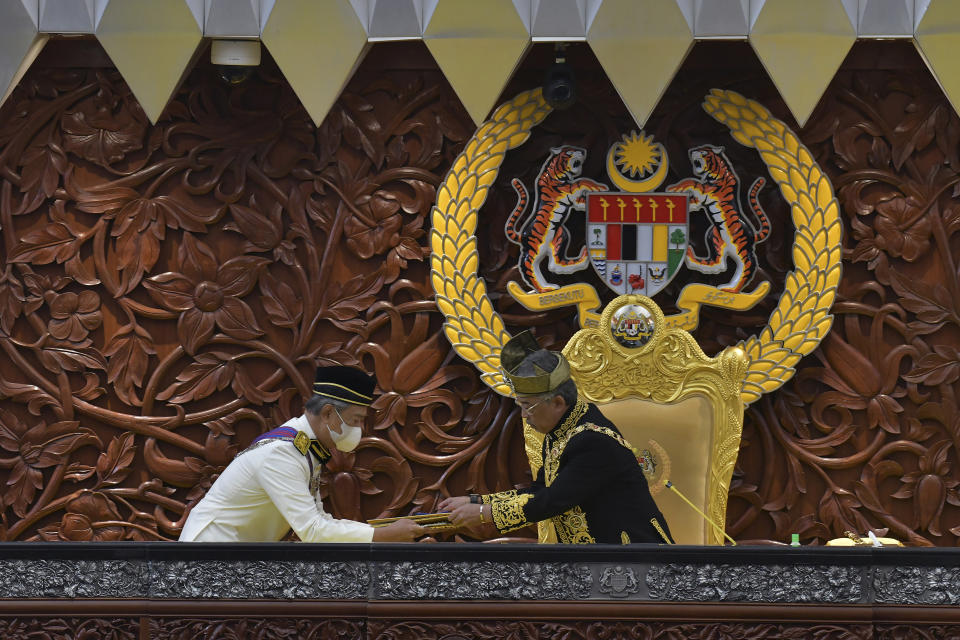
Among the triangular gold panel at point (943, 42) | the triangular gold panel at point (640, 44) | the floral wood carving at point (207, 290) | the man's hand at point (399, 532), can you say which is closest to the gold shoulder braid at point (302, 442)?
the man's hand at point (399, 532)

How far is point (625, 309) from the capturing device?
495 centimetres

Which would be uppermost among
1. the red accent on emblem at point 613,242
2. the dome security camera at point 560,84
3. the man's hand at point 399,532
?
the dome security camera at point 560,84

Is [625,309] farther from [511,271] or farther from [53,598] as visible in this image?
[53,598]

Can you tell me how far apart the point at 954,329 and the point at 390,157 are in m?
2.45

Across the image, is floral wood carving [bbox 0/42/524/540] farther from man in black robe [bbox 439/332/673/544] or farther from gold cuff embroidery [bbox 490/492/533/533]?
gold cuff embroidery [bbox 490/492/533/533]

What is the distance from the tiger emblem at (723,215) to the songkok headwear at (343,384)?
1625 millimetres

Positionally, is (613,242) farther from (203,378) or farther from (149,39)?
(149,39)

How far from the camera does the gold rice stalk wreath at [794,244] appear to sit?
504cm

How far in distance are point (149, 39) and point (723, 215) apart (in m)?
2.42

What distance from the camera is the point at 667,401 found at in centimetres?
493

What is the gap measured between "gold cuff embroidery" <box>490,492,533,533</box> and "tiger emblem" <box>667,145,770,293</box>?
5.43 ft

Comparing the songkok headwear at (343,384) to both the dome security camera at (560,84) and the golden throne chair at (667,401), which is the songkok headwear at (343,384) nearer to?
the golden throne chair at (667,401)

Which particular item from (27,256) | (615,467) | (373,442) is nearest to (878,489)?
(615,467)

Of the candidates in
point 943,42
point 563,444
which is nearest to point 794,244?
point 943,42
